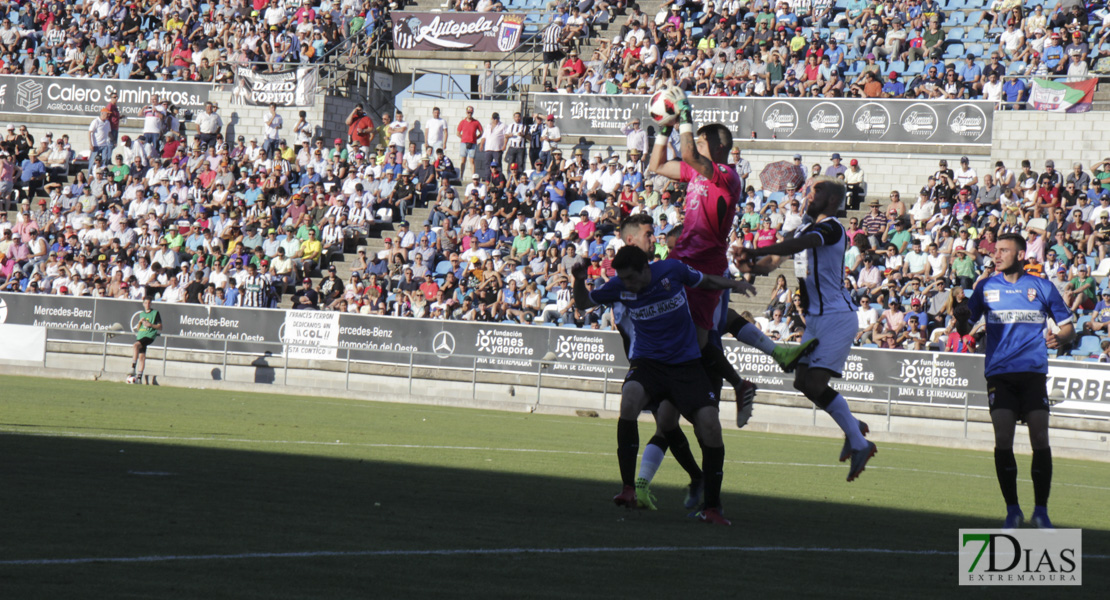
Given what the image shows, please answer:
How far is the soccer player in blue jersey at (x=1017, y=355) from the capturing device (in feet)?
31.5

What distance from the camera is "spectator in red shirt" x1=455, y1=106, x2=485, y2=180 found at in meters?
34.4

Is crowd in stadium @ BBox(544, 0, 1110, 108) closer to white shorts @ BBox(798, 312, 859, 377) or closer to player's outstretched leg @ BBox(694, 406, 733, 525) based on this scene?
white shorts @ BBox(798, 312, 859, 377)

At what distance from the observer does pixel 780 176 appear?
100ft

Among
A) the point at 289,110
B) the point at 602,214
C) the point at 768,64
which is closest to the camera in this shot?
the point at 602,214

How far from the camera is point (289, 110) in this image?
37969mm

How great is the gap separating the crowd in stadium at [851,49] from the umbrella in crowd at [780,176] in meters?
2.43

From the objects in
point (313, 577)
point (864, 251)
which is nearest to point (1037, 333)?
point (313, 577)

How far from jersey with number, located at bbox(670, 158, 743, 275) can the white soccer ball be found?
0.40 metres

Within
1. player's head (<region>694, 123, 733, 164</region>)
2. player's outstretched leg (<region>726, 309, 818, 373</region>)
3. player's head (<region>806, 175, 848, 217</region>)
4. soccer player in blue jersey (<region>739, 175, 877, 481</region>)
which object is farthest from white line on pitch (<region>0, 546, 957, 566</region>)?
player's head (<region>694, 123, 733, 164</region>)

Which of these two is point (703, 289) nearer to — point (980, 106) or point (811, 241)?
point (811, 241)

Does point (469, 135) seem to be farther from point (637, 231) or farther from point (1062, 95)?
point (637, 231)

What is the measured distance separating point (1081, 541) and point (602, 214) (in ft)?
70.6

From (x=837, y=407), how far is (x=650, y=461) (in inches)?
54.9

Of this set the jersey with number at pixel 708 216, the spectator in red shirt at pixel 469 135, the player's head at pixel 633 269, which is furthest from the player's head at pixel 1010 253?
the spectator in red shirt at pixel 469 135
